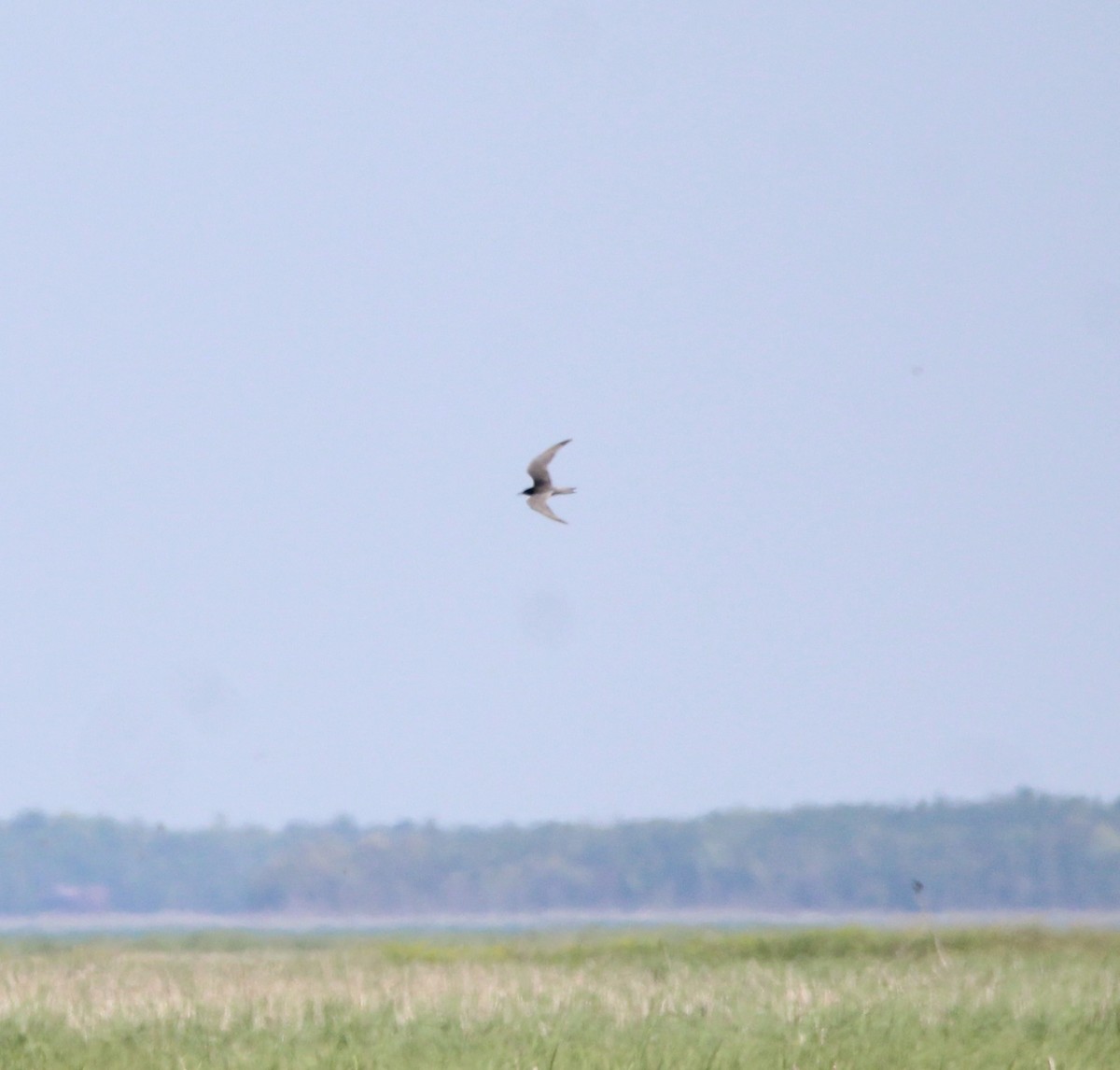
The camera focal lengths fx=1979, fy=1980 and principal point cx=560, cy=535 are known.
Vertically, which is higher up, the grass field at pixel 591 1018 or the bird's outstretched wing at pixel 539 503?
the bird's outstretched wing at pixel 539 503

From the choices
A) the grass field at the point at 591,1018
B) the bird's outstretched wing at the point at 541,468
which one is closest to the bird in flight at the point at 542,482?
the bird's outstretched wing at the point at 541,468

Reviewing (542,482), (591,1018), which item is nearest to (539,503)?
(542,482)

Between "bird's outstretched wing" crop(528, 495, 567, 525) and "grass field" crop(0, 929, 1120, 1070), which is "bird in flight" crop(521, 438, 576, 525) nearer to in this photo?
"bird's outstretched wing" crop(528, 495, 567, 525)

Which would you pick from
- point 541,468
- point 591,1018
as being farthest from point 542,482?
point 591,1018

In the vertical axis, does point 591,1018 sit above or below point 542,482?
below

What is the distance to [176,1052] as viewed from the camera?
54.5 ft

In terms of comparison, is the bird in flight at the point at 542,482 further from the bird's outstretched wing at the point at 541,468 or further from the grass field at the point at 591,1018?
the grass field at the point at 591,1018

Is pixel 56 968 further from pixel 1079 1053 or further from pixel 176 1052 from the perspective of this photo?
pixel 1079 1053

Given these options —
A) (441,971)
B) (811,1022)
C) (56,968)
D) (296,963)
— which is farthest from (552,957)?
(811,1022)

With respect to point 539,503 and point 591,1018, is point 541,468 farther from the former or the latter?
point 591,1018

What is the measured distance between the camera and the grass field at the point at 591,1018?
52.2ft

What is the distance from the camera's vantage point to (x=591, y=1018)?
60.2 ft

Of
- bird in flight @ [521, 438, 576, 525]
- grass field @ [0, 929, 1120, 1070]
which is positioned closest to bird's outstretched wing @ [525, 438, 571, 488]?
bird in flight @ [521, 438, 576, 525]

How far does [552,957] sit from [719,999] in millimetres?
18599
